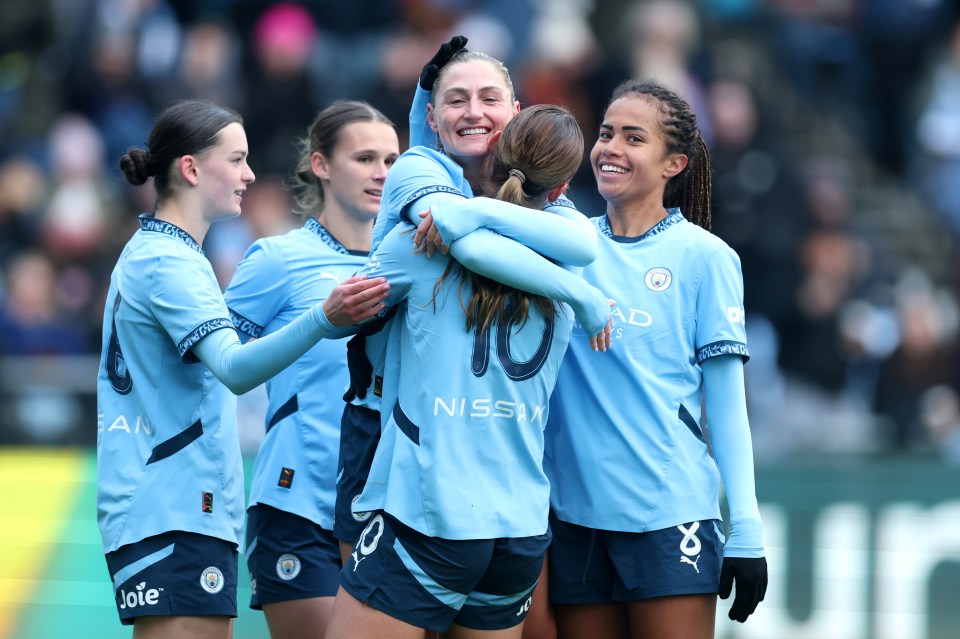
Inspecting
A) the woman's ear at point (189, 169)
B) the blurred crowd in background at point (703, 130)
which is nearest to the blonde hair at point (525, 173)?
the woman's ear at point (189, 169)

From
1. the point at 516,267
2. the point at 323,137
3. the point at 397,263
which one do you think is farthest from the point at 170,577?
the point at 323,137

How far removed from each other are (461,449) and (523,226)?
0.58m

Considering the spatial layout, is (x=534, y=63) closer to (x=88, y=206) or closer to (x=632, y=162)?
(x=88, y=206)

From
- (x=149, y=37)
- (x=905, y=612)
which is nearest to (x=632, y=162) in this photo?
(x=905, y=612)

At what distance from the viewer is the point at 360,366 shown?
154 inches

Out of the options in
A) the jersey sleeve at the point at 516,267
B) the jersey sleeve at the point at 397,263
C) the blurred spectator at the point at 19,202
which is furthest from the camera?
the blurred spectator at the point at 19,202

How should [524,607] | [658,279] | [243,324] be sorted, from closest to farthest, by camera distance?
[524,607] → [658,279] → [243,324]

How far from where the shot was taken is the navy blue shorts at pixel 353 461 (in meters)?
3.85

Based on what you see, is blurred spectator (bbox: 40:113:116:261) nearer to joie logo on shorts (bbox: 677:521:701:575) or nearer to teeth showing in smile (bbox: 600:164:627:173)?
teeth showing in smile (bbox: 600:164:627:173)

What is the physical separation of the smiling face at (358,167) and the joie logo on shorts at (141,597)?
5.25ft

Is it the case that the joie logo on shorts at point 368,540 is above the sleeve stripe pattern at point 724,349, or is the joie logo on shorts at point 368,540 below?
below

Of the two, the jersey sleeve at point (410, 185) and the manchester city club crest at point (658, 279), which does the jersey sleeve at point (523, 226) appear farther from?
the manchester city club crest at point (658, 279)

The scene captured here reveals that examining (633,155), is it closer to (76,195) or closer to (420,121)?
(420,121)

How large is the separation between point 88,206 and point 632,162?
7276mm
